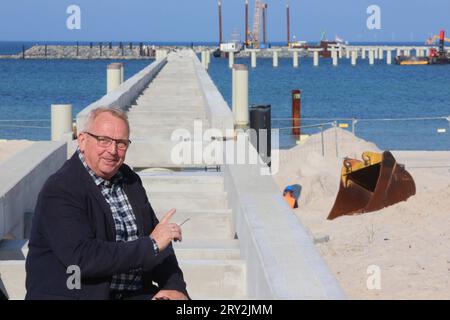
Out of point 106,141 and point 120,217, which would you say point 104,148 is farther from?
point 120,217

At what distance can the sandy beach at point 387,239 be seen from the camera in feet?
33.7

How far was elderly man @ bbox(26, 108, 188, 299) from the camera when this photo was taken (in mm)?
4590

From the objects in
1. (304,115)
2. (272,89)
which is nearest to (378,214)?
(304,115)

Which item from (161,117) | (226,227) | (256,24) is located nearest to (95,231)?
(226,227)

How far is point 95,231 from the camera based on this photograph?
4730mm

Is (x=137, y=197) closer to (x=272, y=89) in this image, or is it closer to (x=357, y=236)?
(x=357, y=236)

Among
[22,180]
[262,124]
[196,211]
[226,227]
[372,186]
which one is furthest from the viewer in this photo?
[262,124]

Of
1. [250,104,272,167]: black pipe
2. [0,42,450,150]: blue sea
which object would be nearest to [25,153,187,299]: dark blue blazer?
[250,104,272,167]: black pipe

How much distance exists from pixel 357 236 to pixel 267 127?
7197 millimetres

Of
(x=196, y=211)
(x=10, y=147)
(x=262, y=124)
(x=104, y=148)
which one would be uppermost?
(x=104, y=148)

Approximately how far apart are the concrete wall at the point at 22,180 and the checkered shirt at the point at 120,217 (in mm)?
2510

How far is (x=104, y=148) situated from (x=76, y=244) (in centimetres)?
48

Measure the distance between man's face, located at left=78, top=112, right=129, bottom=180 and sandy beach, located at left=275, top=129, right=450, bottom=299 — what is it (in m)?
5.51

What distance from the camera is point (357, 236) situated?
13.0m
